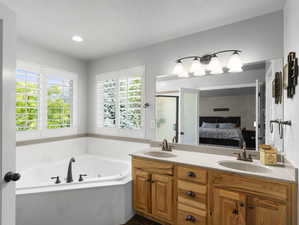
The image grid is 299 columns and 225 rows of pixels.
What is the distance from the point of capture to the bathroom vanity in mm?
1361

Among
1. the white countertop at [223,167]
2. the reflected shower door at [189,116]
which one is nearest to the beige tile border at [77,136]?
the white countertop at [223,167]

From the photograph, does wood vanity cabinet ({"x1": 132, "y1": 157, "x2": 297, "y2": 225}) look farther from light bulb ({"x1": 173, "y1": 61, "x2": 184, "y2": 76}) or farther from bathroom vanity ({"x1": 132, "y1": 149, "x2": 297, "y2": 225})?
light bulb ({"x1": 173, "y1": 61, "x2": 184, "y2": 76})

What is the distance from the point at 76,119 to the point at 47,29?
165 cm

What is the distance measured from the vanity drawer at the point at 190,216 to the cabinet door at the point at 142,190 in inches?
16.5

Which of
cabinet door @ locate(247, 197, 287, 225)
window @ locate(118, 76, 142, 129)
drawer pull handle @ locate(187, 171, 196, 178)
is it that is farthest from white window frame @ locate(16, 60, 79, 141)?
cabinet door @ locate(247, 197, 287, 225)

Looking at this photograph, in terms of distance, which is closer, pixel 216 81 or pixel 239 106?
pixel 239 106

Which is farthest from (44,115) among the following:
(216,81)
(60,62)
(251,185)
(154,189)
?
(251,185)

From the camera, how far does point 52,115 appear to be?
2.94 m

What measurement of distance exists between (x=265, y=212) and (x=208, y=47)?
1895 millimetres

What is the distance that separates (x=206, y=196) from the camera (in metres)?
1.67

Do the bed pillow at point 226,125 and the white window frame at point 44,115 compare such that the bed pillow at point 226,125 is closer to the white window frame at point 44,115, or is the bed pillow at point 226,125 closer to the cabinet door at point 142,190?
the cabinet door at point 142,190

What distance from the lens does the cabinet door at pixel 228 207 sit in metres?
1.48

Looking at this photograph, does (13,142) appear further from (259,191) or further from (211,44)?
(211,44)

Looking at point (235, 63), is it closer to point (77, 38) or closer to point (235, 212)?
point (235, 212)
